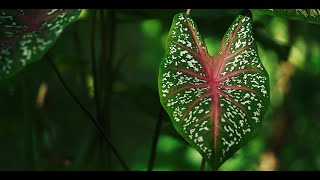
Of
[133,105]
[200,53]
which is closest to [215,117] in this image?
[200,53]

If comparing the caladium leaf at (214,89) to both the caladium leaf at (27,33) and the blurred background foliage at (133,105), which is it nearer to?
the caladium leaf at (27,33)

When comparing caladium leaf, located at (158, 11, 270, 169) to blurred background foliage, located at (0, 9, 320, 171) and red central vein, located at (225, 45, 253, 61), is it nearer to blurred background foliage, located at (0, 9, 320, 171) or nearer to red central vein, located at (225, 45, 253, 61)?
red central vein, located at (225, 45, 253, 61)

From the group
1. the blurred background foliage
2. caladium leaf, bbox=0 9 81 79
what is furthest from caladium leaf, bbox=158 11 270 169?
the blurred background foliage

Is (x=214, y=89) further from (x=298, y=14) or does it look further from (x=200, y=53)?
(x=298, y=14)

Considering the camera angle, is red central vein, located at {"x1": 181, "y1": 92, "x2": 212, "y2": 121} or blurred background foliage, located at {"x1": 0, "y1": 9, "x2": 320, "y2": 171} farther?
blurred background foliage, located at {"x1": 0, "y1": 9, "x2": 320, "y2": 171}

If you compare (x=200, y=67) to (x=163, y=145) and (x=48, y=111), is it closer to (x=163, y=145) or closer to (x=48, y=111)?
(x=48, y=111)
